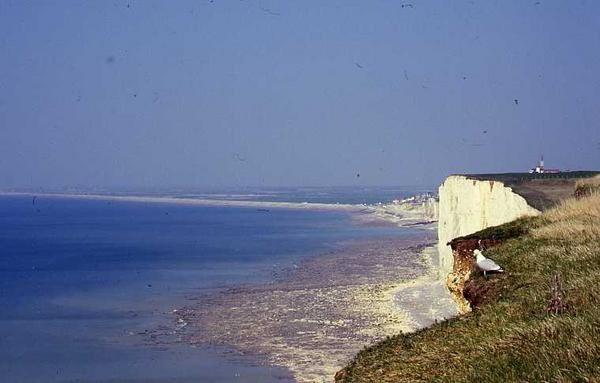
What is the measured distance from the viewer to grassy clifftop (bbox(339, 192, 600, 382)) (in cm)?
531

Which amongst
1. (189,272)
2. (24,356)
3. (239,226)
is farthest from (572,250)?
(239,226)

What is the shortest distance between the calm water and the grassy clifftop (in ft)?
43.6

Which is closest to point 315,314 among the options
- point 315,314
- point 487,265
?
point 315,314

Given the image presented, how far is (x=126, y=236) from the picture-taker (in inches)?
3578

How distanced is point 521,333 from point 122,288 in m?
38.7

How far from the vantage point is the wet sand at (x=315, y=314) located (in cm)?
2489

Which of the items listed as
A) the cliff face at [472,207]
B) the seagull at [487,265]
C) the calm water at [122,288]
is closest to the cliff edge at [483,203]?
the cliff face at [472,207]

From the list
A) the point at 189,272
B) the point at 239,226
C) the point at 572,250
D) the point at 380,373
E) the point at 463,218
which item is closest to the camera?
the point at 380,373

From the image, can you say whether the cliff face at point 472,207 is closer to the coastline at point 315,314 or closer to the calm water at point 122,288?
the coastline at point 315,314

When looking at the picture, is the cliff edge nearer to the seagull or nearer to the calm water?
the seagull

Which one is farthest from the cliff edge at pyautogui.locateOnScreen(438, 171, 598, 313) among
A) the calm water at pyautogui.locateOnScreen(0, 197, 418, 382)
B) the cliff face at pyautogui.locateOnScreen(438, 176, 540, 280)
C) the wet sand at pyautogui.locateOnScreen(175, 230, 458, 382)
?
the calm water at pyautogui.locateOnScreen(0, 197, 418, 382)

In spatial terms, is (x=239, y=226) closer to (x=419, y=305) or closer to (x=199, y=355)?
(x=419, y=305)

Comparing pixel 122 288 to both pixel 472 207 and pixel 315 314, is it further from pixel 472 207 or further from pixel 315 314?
pixel 472 207

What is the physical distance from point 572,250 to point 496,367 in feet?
14.0
